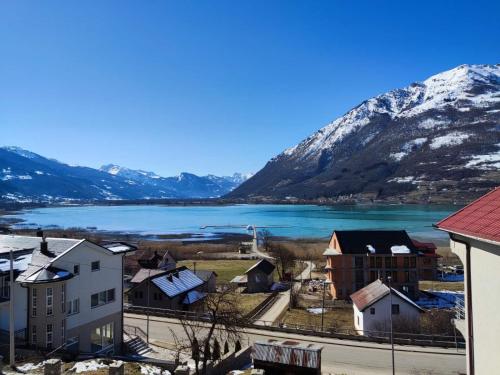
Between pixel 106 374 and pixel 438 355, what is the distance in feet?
65.3

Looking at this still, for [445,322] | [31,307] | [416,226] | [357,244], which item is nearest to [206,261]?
[357,244]

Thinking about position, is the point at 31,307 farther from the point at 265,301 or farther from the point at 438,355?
the point at 265,301

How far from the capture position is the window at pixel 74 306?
79.0 ft

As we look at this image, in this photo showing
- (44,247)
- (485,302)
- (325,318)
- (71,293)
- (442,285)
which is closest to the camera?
(485,302)

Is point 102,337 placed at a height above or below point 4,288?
below

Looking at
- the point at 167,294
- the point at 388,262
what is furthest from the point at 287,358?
the point at 388,262

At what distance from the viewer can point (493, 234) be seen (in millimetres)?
9016

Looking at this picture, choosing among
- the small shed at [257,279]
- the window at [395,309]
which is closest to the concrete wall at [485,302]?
the window at [395,309]

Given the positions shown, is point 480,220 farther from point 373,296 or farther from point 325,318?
point 325,318

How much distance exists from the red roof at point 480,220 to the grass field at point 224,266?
5597cm

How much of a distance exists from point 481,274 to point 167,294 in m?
33.6

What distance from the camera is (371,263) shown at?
52094mm

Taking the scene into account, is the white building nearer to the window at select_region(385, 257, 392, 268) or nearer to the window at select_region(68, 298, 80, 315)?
the window at select_region(385, 257, 392, 268)

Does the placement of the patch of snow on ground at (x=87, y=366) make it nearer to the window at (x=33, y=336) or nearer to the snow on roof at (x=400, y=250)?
the window at (x=33, y=336)
